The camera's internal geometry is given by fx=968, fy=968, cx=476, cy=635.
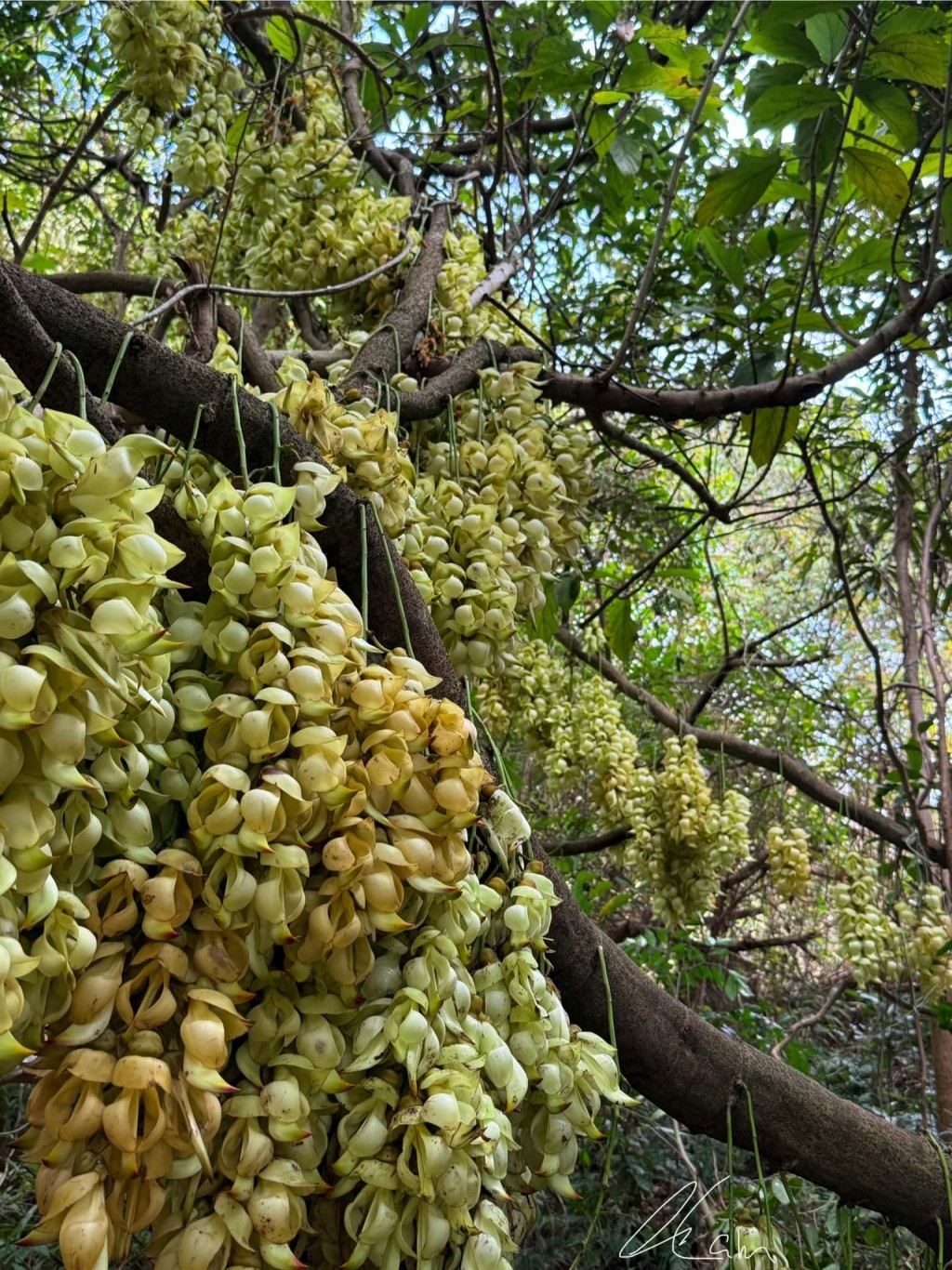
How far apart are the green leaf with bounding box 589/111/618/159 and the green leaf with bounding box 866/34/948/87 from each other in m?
0.86

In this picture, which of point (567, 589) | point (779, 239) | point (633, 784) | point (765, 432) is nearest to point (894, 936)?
point (633, 784)

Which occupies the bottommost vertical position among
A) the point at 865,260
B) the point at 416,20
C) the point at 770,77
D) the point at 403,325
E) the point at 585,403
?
the point at 403,325

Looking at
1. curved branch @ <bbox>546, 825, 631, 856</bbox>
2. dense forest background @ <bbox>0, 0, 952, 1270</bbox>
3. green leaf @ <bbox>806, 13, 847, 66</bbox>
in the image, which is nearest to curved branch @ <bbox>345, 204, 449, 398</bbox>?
dense forest background @ <bbox>0, 0, 952, 1270</bbox>

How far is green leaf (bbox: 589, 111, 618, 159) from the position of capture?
2.36 metres

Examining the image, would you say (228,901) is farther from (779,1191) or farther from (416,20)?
(416,20)

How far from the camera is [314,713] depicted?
0.69 metres

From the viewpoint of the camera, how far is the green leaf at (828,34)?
1.57m

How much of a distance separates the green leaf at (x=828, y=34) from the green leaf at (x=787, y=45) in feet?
0.11

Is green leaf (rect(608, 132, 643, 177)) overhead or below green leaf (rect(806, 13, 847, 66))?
overhead

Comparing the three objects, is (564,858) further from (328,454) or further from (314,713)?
(314,713)

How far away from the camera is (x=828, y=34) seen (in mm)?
1576

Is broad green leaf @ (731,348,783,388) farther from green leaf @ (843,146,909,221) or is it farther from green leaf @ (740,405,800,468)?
green leaf @ (843,146,909,221)

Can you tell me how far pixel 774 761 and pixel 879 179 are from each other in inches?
76.4

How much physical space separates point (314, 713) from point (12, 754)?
0.21 metres
